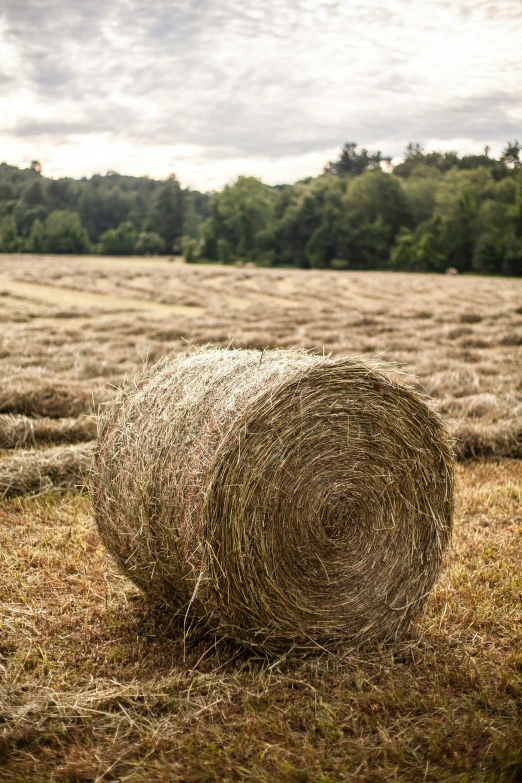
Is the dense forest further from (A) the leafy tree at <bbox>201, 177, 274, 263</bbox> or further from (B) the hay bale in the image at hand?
(B) the hay bale

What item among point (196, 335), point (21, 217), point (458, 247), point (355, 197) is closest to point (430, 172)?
point (355, 197)

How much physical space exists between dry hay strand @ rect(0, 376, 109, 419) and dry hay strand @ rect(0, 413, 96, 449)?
0.58 m

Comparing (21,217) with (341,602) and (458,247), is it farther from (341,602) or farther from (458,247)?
(341,602)

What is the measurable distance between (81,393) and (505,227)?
49240 mm

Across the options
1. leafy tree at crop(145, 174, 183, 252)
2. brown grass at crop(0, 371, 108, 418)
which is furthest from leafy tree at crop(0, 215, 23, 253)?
brown grass at crop(0, 371, 108, 418)

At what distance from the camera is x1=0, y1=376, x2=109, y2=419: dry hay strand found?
309 inches

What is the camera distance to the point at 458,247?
53.4 meters

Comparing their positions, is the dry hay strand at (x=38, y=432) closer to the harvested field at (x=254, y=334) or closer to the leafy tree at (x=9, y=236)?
the harvested field at (x=254, y=334)

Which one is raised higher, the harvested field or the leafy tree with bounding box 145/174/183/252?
Result: the leafy tree with bounding box 145/174/183/252

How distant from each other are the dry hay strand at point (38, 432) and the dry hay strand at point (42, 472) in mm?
670

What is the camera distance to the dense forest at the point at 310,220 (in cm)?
5322

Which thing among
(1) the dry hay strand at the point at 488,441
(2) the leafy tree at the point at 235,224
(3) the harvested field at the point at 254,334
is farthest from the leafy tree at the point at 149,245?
(1) the dry hay strand at the point at 488,441

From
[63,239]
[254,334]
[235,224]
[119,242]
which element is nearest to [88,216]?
[119,242]

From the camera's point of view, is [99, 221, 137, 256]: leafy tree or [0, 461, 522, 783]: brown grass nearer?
[0, 461, 522, 783]: brown grass
